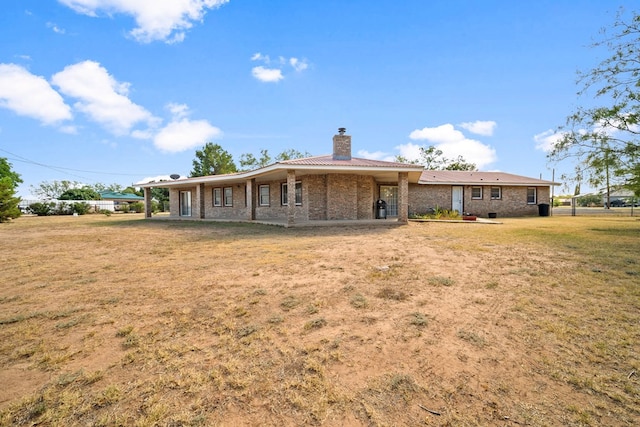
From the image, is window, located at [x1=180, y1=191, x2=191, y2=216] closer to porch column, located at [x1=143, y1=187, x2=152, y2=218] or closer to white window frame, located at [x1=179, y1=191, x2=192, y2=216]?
white window frame, located at [x1=179, y1=191, x2=192, y2=216]

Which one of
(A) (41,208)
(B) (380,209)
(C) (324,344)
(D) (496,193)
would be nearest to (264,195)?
(B) (380,209)

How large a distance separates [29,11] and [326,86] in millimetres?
12095

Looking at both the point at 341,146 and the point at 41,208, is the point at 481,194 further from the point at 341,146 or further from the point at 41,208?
the point at 41,208

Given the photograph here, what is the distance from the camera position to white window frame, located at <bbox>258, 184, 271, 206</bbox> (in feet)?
63.9

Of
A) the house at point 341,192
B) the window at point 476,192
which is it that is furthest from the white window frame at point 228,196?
the window at point 476,192

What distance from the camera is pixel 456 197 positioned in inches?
930

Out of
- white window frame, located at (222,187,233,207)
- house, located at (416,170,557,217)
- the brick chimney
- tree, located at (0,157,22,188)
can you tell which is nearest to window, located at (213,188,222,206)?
white window frame, located at (222,187,233,207)

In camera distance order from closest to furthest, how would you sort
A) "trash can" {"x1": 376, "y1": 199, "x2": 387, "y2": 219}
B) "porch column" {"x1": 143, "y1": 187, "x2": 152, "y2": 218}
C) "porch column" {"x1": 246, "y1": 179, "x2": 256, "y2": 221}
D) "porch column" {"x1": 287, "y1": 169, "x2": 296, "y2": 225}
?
"porch column" {"x1": 287, "y1": 169, "x2": 296, "y2": 225} → "porch column" {"x1": 246, "y1": 179, "x2": 256, "y2": 221} → "trash can" {"x1": 376, "y1": 199, "x2": 387, "y2": 219} → "porch column" {"x1": 143, "y1": 187, "x2": 152, "y2": 218}

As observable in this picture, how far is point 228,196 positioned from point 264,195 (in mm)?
3489

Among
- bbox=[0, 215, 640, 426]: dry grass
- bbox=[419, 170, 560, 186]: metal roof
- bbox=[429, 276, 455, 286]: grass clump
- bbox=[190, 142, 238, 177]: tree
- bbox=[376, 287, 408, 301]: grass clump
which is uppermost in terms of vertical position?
bbox=[190, 142, 238, 177]: tree

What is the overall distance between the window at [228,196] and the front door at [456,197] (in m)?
16.6

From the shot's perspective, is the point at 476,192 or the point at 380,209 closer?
the point at 380,209

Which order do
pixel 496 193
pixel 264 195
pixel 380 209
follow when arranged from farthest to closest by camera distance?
pixel 496 193 < pixel 264 195 < pixel 380 209

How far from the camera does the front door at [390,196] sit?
21.0 m
